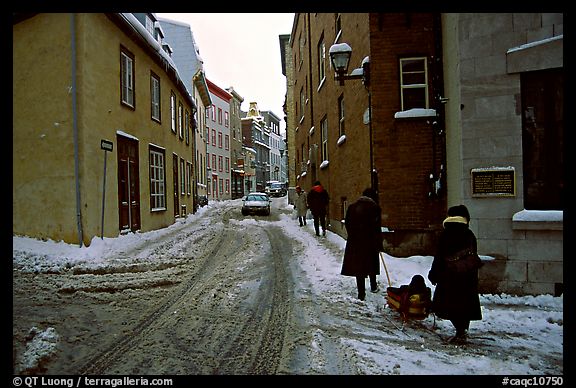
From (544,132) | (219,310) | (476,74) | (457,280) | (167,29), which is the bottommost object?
(219,310)

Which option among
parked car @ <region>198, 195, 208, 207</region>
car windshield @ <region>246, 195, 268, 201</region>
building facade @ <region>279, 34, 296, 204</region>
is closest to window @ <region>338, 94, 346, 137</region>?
car windshield @ <region>246, 195, 268, 201</region>

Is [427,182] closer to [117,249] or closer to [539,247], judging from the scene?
[539,247]

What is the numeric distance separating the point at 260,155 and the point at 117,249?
52232mm

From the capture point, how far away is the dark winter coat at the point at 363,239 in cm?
589

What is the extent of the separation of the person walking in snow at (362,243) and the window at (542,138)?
246 centimetres

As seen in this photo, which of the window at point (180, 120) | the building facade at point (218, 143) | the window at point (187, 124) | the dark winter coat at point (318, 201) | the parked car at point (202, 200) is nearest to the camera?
the dark winter coat at point (318, 201)

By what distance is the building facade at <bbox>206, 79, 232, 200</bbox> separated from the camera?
126 ft

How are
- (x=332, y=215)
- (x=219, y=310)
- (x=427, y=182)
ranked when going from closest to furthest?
1. (x=219, y=310)
2. (x=427, y=182)
3. (x=332, y=215)

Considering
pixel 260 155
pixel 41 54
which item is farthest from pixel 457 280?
pixel 260 155

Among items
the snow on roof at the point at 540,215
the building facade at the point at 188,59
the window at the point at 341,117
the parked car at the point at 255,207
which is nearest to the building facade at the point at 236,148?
the building facade at the point at 188,59

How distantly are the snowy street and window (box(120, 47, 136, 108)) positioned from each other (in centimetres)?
503

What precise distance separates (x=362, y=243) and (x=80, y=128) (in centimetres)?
697

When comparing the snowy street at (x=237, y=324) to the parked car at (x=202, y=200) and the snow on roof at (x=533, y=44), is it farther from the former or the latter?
the parked car at (x=202, y=200)

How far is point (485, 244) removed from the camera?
6.13 meters
